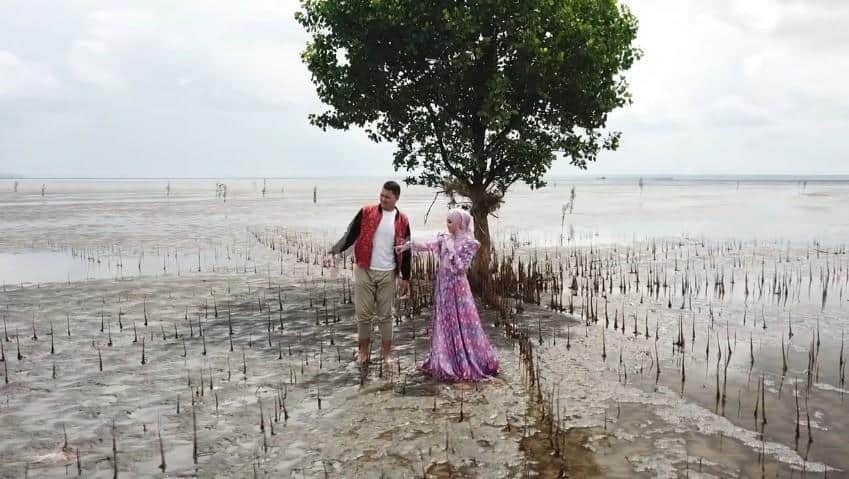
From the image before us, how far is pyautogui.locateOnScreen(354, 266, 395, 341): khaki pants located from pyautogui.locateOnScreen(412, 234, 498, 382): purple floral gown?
2.26ft

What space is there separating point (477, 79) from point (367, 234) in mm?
7486

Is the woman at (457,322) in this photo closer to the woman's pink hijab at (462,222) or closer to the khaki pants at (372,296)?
the woman's pink hijab at (462,222)

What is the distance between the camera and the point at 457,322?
7.69 m

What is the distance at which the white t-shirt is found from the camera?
7930 mm

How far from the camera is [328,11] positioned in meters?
13.7

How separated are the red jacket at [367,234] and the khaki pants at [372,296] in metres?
0.16

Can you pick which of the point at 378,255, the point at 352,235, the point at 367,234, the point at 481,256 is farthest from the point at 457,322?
the point at 481,256

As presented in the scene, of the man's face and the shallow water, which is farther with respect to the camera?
the man's face

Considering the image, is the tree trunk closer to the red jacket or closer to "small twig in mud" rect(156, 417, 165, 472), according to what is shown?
the red jacket

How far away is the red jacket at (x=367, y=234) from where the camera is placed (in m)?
7.91

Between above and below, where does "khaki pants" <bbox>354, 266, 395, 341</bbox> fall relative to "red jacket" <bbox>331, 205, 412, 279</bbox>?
below

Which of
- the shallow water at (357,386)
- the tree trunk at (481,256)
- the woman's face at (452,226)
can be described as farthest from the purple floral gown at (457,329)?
the tree trunk at (481,256)

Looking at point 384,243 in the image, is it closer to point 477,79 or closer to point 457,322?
point 457,322

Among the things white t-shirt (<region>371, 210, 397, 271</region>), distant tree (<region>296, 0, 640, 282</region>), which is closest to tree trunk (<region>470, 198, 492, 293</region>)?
distant tree (<region>296, 0, 640, 282</region>)
